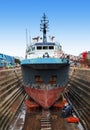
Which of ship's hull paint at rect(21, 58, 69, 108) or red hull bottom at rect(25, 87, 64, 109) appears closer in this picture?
ship's hull paint at rect(21, 58, 69, 108)

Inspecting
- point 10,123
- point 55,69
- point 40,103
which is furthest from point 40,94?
point 10,123

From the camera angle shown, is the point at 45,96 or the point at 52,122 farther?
the point at 45,96

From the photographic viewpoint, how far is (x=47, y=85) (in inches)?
1102

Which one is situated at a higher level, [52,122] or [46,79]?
[46,79]

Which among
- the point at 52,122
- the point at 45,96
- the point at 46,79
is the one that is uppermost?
the point at 46,79

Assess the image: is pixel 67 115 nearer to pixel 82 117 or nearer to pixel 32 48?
pixel 82 117

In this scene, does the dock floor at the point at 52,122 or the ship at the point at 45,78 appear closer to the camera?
the dock floor at the point at 52,122

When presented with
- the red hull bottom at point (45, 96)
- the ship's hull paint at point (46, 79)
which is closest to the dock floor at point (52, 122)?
the red hull bottom at point (45, 96)

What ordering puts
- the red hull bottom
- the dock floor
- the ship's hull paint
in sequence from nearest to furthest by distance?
the dock floor < the ship's hull paint < the red hull bottom

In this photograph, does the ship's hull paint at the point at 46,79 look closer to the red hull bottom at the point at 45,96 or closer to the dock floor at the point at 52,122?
the red hull bottom at the point at 45,96

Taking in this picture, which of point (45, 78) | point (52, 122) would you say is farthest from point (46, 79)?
point (52, 122)

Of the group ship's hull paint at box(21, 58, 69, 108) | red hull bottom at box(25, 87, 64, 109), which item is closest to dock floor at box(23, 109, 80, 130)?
red hull bottom at box(25, 87, 64, 109)

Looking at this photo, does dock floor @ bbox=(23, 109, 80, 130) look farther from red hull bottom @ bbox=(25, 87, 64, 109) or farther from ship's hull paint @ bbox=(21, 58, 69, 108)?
ship's hull paint @ bbox=(21, 58, 69, 108)

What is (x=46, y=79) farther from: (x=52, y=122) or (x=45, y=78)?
(x=52, y=122)
